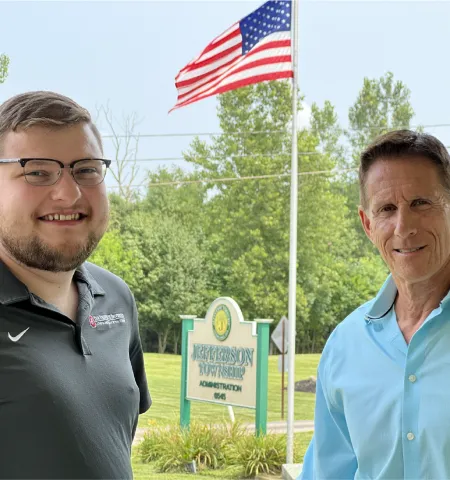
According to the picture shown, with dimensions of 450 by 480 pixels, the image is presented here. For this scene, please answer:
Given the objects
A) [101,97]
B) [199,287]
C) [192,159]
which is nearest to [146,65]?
[101,97]

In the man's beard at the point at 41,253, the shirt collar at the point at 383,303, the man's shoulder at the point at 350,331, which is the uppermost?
the man's beard at the point at 41,253

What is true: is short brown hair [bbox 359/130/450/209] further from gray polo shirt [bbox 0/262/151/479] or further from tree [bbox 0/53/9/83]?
tree [bbox 0/53/9/83]

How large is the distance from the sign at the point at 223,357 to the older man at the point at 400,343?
14.4ft

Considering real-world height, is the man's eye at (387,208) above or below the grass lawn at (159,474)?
above

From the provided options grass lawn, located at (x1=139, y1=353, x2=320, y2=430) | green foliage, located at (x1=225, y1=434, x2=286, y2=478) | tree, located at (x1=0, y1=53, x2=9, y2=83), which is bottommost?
grass lawn, located at (x1=139, y1=353, x2=320, y2=430)

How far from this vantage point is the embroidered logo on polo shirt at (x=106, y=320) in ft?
4.07

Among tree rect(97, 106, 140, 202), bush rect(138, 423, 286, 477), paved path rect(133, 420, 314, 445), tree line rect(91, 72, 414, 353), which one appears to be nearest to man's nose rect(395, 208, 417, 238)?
bush rect(138, 423, 286, 477)

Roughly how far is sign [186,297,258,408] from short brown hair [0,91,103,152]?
15.4 feet

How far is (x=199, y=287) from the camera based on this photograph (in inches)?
454

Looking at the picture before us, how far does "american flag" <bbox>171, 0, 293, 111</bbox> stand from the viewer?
4988mm

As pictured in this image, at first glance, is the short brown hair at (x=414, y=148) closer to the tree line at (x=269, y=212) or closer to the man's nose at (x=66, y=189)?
the man's nose at (x=66, y=189)

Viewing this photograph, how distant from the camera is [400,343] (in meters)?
1.28

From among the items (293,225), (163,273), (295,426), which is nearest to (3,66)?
(293,225)

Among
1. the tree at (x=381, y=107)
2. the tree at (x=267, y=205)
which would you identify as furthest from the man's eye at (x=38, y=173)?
the tree at (x=381, y=107)
